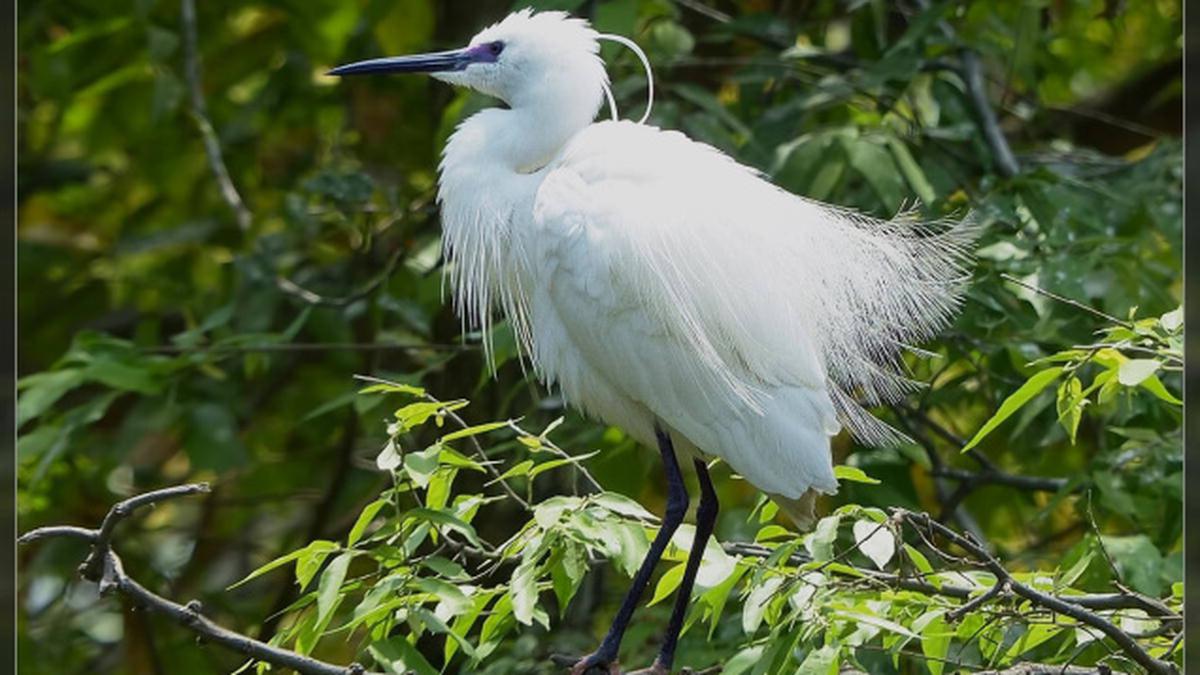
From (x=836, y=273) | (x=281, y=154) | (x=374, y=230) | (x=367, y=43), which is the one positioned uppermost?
(x=836, y=273)

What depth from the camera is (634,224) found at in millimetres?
2271

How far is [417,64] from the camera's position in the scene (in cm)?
256

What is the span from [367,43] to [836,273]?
1.85 m

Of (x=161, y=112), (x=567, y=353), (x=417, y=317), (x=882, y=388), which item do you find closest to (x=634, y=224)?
(x=567, y=353)

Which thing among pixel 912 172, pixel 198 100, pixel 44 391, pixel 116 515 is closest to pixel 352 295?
pixel 44 391

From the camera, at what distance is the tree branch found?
146 centimetres

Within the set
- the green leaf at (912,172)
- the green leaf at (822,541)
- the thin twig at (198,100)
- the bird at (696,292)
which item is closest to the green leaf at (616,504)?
the green leaf at (822,541)

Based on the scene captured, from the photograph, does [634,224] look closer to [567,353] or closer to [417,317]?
[567,353]

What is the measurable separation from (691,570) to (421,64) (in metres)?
0.91

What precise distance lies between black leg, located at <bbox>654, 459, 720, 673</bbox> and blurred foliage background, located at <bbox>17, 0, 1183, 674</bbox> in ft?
0.37

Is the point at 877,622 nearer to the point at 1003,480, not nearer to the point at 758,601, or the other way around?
the point at 758,601

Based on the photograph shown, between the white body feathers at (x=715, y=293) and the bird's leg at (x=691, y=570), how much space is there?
0.11 m

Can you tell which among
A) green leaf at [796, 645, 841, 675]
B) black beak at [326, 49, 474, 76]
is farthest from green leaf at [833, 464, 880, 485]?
black beak at [326, 49, 474, 76]

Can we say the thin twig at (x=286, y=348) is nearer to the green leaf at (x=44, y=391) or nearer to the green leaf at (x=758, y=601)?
the green leaf at (x=44, y=391)
